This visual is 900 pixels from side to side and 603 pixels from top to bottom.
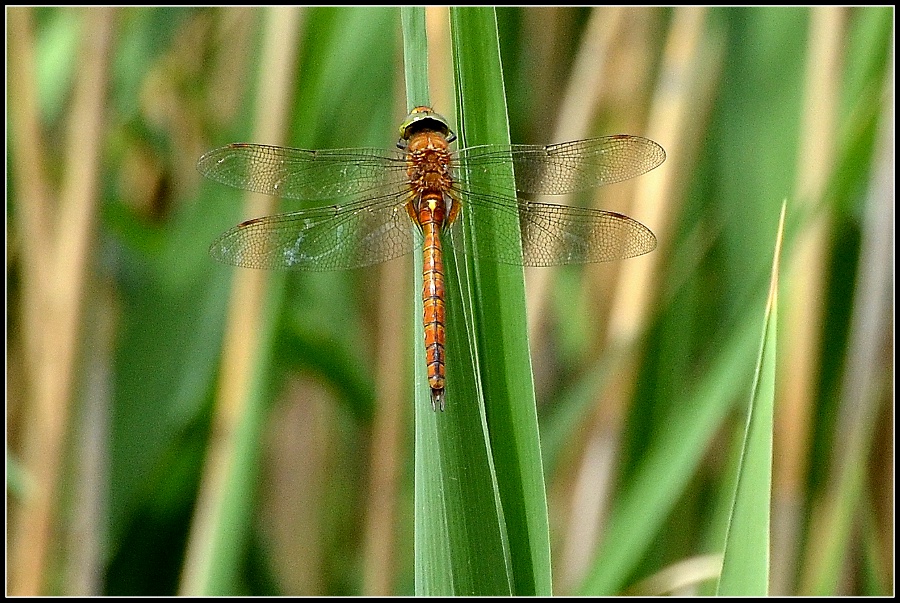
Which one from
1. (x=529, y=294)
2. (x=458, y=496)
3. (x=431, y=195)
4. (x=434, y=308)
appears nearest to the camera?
(x=458, y=496)

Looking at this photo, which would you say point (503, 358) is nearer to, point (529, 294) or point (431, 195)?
point (431, 195)

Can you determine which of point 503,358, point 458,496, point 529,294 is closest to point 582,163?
point 529,294

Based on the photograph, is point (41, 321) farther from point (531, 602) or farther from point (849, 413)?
point (849, 413)

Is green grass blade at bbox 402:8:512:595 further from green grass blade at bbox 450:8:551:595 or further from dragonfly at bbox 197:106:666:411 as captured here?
dragonfly at bbox 197:106:666:411

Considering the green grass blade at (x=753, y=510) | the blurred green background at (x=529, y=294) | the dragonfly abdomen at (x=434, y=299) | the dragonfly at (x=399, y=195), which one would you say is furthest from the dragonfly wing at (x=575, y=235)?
the green grass blade at (x=753, y=510)

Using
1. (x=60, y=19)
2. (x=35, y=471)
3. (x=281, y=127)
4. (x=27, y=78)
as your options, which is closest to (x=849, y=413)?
(x=281, y=127)

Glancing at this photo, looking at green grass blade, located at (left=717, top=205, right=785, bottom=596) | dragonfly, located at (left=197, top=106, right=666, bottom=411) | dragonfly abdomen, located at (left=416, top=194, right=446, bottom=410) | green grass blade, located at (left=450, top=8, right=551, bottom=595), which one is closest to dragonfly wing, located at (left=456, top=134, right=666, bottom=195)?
dragonfly, located at (left=197, top=106, right=666, bottom=411)

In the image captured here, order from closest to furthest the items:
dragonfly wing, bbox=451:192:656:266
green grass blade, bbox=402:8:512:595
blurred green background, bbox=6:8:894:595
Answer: green grass blade, bbox=402:8:512:595
dragonfly wing, bbox=451:192:656:266
blurred green background, bbox=6:8:894:595
